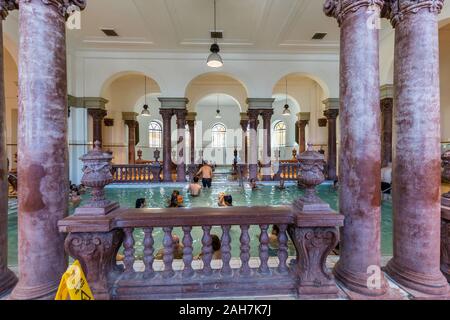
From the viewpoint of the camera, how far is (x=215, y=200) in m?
7.61

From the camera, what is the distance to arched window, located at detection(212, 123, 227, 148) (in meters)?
22.0

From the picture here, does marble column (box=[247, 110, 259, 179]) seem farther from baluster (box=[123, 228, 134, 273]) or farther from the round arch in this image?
baluster (box=[123, 228, 134, 273])

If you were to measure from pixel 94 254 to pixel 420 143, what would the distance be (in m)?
2.96

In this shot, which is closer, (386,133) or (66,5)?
(66,5)

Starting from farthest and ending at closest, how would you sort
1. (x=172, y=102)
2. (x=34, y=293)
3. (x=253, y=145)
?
1. (x=253, y=145)
2. (x=172, y=102)
3. (x=34, y=293)

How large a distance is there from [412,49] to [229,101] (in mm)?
18710

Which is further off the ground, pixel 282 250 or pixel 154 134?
pixel 154 134

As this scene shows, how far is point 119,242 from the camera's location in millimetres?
2338

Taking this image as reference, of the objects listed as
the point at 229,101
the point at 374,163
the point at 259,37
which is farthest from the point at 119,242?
the point at 229,101

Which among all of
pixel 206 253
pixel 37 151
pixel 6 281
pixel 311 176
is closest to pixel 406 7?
pixel 311 176

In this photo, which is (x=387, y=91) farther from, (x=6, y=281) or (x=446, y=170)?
(x=6, y=281)

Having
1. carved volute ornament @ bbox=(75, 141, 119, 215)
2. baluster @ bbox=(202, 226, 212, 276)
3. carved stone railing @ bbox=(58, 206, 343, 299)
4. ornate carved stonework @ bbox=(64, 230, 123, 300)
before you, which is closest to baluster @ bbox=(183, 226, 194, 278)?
carved stone railing @ bbox=(58, 206, 343, 299)

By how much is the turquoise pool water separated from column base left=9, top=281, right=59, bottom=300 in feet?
6.50
